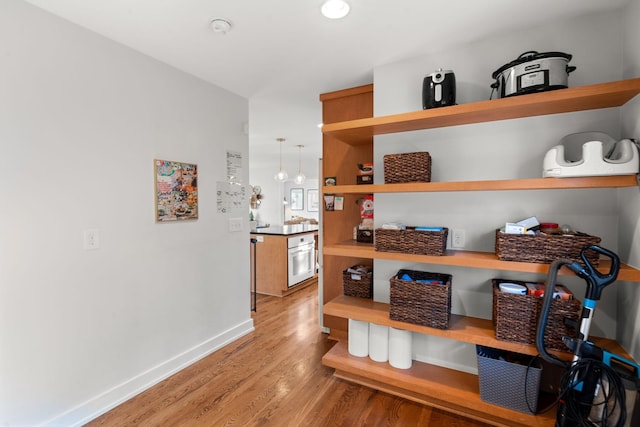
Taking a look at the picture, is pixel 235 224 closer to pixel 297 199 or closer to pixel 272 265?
pixel 272 265

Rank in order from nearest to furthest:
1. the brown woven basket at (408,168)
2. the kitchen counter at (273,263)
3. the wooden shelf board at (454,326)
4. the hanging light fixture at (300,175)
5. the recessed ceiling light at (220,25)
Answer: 1. the wooden shelf board at (454,326)
2. the recessed ceiling light at (220,25)
3. the brown woven basket at (408,168)
4. the kitchen counter at (273,263)
5. the hanging light fixture at (300,175)

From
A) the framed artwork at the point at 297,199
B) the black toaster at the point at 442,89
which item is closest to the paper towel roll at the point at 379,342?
the black toaster at the point at 442,89

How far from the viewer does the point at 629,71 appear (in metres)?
1.58

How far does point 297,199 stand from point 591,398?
7594 millimetres

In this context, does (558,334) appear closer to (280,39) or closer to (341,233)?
(341,233)

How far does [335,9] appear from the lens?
167 centimetres

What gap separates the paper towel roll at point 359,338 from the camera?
2227 mm

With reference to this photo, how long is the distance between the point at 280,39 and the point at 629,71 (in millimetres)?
1978

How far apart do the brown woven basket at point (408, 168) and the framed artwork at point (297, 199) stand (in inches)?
258

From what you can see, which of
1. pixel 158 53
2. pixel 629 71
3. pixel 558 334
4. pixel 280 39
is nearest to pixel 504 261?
pixel 558 334

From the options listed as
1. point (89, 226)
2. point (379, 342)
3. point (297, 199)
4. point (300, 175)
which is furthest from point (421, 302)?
point (297, 199)

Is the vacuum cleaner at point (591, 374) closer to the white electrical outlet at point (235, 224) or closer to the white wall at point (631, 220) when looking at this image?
the white wall at point (631, 220)

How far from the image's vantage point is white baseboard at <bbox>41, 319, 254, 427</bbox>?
1.80m

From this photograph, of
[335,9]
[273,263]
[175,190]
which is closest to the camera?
[335,9]
